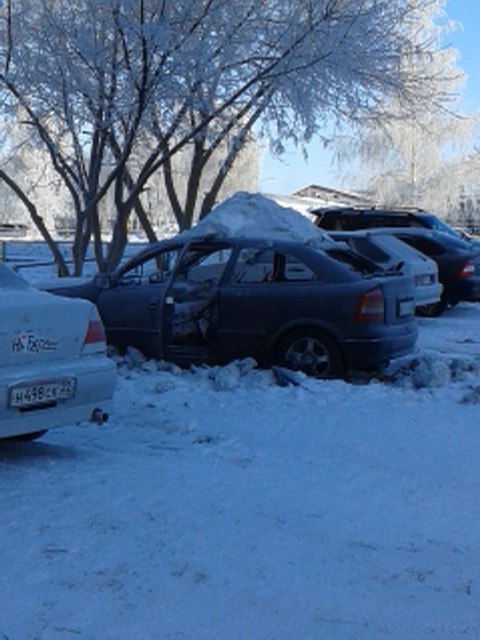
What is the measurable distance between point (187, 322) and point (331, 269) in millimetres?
1574

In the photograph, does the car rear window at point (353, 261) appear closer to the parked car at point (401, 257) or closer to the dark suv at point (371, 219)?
the parked car at point (401, 257)

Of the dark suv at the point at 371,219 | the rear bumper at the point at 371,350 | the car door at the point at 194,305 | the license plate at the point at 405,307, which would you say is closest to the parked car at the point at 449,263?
the dark suv at the point at 371,219

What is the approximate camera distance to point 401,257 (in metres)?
14.8

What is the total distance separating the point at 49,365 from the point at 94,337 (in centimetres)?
44

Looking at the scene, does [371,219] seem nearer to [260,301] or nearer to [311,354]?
[260,301]

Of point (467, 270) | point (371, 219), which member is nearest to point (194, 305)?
point (467, 270)

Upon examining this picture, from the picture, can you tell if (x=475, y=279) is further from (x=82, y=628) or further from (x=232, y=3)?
(x=82, y=628)

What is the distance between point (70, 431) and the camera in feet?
24.2

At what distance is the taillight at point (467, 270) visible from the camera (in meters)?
16.8

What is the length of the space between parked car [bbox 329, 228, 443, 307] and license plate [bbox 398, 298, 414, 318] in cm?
449

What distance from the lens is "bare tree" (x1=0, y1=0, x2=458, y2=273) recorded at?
44.5ft

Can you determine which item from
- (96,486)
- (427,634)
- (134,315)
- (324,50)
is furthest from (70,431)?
(324,50)

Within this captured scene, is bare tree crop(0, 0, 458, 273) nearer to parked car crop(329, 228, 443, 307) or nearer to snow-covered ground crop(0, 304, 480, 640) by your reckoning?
parked car crop(329, 228, 443, 307)

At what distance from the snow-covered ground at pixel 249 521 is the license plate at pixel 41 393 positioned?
0.43 metres
